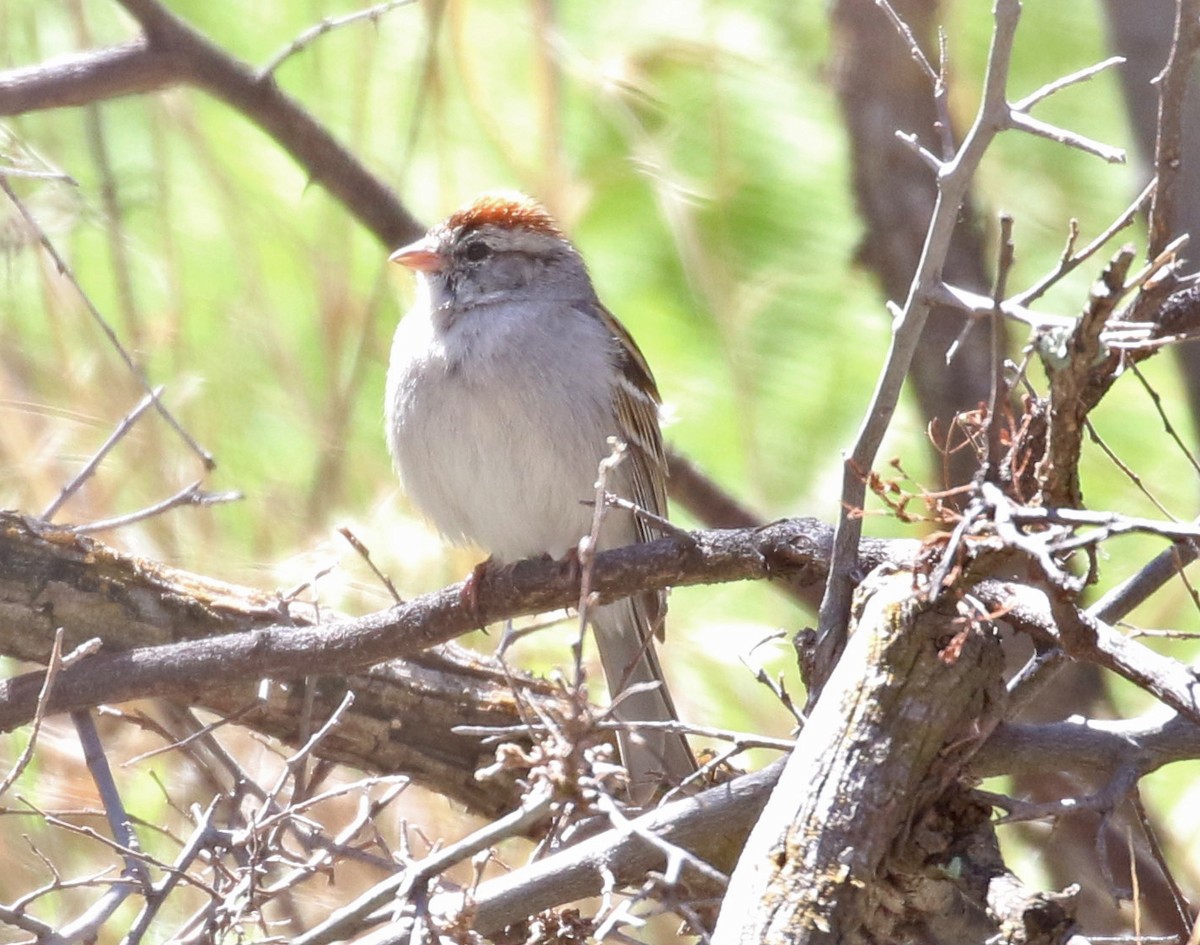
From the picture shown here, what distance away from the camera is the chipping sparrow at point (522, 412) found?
3303 mm

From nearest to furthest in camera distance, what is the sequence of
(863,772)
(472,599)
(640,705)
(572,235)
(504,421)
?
(863,772) → (472,599) → (504,421) → (640,705) → (572,235)

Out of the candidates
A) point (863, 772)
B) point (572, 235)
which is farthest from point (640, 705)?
point (572, 235)

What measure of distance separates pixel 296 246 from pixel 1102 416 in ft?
7.82

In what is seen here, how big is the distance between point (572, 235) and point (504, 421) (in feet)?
4.74

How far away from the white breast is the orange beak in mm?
184

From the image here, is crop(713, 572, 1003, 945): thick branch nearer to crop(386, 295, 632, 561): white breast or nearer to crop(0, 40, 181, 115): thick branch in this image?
crop(386, 295, 632, 561): white breast

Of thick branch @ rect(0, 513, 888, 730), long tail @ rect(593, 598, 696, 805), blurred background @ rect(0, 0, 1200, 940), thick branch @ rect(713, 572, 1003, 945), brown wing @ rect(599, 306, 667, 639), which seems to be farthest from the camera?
blurred background @ rect(0, 0, 1200, 940)

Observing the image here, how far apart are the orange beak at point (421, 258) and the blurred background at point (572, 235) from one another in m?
0.37

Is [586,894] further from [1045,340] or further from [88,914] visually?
[1045,340]

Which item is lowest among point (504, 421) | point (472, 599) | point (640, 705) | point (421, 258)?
point (640, 705)

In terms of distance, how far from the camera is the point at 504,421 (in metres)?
3.29

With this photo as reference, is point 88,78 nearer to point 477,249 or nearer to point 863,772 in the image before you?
point 477,249

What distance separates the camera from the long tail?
306cm

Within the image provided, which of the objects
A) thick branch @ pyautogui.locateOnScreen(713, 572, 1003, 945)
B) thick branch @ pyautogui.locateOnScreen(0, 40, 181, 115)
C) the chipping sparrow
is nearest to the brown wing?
the chipping sparrow
